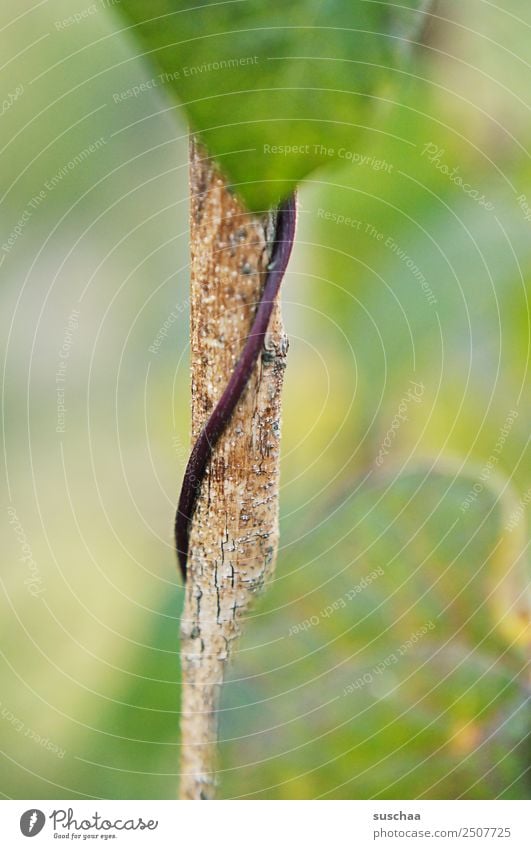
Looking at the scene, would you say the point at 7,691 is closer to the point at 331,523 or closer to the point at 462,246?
the point at 331,523

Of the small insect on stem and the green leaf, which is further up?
the green leaf

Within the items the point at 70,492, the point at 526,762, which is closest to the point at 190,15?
the point at 70,492

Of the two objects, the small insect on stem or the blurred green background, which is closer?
the small insect on stem

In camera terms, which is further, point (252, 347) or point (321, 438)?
point (321, 438)
